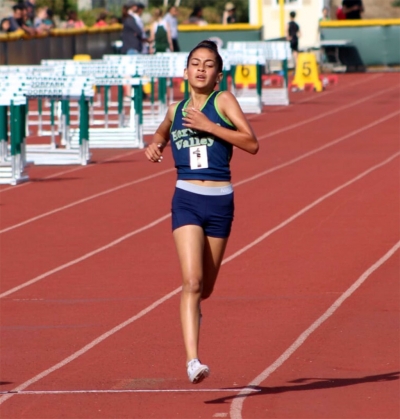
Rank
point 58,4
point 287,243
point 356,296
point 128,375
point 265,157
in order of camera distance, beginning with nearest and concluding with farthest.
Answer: point 128,375
point 356,296
point 287,243
point 265,157
point 58,4

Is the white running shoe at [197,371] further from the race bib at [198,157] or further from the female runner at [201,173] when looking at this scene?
the race bib at [198,157]

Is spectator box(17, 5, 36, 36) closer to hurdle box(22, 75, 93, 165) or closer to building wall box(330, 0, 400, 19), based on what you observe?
hurdle box(22, 75, 93, 165)

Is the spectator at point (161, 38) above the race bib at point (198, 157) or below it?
above

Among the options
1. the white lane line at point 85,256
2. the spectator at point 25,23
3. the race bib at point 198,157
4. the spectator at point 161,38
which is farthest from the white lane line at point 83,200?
the spectator at point 25,23

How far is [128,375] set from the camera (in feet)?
24.4

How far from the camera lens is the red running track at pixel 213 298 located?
6.91m

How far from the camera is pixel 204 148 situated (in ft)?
21.1

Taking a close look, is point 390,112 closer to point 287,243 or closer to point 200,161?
point 287,243

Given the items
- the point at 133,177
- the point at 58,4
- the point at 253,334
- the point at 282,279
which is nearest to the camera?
the point at 253,334

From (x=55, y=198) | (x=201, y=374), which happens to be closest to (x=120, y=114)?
(x=55, y=198)

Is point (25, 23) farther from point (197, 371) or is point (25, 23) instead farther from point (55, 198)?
point (197, 371)

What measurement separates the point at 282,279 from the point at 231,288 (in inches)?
20.3

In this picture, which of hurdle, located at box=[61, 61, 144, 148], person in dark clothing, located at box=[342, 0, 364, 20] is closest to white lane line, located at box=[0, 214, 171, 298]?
hurdle, located at box=[61, 61, 144, 148]

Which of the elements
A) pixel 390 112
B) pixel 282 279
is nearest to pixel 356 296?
pixel 282 279
